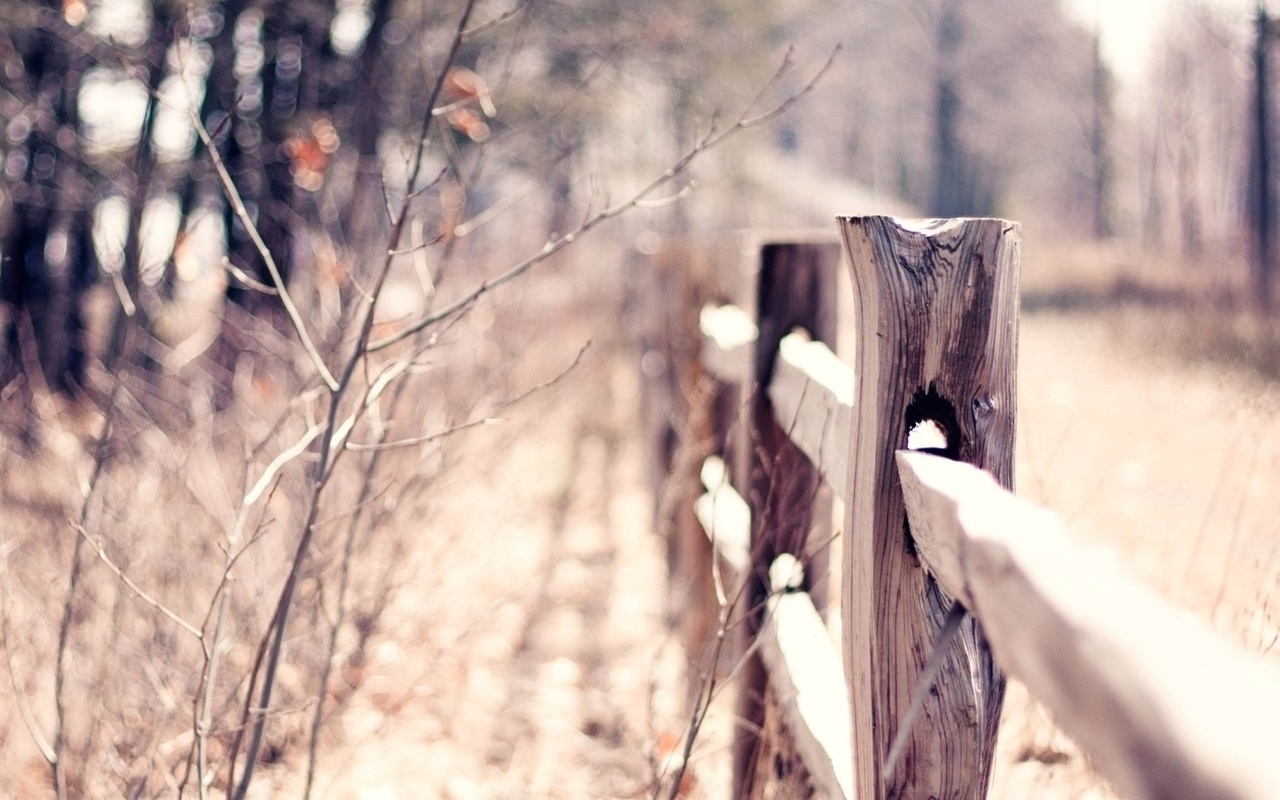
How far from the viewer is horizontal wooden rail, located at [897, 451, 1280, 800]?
1.47 ft

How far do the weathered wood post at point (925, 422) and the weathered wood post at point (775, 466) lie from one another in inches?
37.0

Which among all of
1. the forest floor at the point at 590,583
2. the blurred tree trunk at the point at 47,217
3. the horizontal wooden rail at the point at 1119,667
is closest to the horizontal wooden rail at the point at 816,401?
the forest floor at the point at 590,583

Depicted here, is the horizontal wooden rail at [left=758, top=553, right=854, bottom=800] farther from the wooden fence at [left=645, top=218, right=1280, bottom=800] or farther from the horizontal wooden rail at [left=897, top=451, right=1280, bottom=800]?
the horizontal wooden rail at [left=897, top=451, right=1280, bottom=800]

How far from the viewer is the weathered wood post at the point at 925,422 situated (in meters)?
1.08

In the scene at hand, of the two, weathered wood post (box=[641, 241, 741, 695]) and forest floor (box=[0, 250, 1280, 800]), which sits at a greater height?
weathered wood post (box=[641, 241, 741, 695])

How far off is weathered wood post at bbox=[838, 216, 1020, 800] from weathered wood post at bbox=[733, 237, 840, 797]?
37.0 inches

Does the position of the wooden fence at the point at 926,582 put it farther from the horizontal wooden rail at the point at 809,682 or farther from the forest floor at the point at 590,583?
the forest floor at the point at 590,583

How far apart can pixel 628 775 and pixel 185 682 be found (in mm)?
1277

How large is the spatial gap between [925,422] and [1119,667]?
2.05 ft

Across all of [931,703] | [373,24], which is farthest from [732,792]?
[373,24]

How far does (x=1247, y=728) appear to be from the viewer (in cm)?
44

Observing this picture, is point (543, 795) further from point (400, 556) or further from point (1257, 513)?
point (1257, 513)

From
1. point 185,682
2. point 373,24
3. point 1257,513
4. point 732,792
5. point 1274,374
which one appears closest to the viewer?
point 732,792

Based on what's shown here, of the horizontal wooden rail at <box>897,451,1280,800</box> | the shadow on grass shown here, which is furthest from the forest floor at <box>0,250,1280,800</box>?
the horizontal wooden rail at <box>897,451,1280,800</box>
